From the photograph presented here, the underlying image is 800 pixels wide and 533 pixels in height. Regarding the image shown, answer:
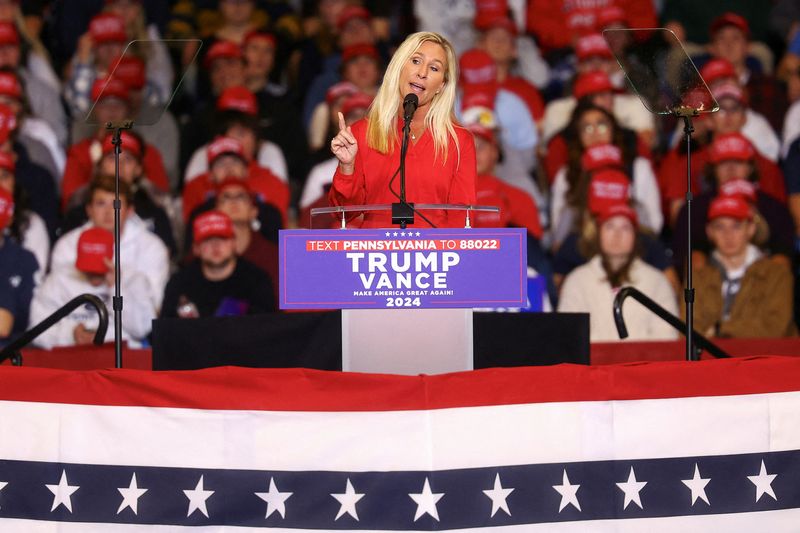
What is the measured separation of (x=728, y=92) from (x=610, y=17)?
1155 millimetres

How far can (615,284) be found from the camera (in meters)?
7.70

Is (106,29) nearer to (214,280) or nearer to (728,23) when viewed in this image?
(214,280)

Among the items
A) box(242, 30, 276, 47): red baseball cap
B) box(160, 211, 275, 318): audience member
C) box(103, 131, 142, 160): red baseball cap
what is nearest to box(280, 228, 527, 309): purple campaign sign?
box(160, 211, 275, 318): audience member

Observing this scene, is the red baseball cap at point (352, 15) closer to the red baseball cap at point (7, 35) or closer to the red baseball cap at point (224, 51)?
the red baseball cap at point (224, 51)

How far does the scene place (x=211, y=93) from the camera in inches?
378

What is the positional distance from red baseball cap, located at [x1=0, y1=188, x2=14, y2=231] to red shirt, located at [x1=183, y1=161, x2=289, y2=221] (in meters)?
1.15

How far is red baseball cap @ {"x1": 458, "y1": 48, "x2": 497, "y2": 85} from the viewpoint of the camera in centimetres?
922

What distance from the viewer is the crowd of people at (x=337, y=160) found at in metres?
7.66

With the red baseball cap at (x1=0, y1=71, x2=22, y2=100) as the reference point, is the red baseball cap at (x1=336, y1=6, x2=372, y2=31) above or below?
above

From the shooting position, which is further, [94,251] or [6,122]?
[6,122]

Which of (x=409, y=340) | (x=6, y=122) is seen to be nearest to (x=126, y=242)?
(x=6, y=122)

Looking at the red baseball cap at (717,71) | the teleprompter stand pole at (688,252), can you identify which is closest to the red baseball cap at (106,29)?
the red baseball cap at (717,71)

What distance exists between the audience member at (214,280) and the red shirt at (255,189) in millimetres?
858

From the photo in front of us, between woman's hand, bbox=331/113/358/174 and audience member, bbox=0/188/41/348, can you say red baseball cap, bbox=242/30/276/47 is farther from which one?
woman's hand, bbox=331/113/358/174
